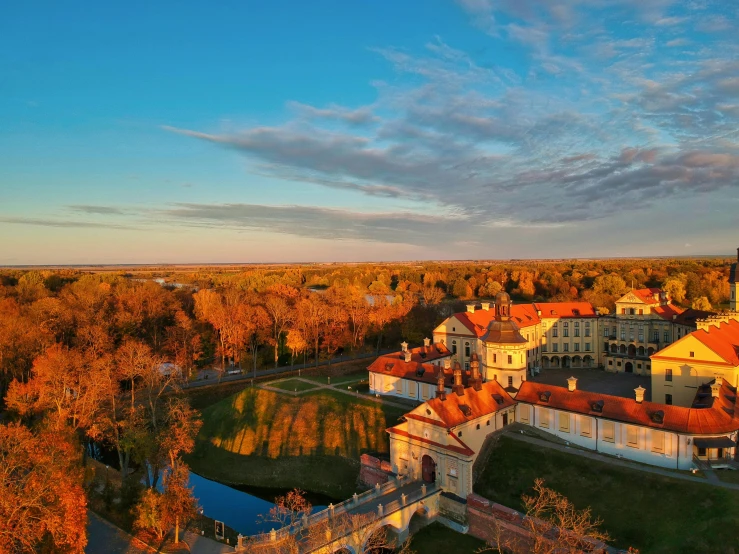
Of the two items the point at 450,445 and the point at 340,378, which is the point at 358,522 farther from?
→ the point at 340,378

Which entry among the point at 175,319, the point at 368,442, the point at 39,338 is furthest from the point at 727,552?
the point at 175,319

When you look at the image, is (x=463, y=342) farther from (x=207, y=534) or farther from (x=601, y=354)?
(x=207, y=534)

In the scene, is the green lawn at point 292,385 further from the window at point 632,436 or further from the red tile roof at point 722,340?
the red tile roof at point 722,340

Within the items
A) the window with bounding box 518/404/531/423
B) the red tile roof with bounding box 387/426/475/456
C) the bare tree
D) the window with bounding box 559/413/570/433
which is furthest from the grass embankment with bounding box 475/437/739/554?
the red tile roof with bounding box 387/426/475/456

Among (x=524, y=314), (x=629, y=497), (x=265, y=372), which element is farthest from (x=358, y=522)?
(x=265, y=372)

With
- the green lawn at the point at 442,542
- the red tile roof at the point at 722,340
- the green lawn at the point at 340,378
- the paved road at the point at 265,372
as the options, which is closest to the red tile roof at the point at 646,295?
the red tile roof at the point at 722,340
